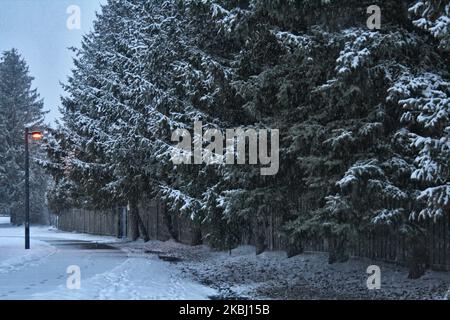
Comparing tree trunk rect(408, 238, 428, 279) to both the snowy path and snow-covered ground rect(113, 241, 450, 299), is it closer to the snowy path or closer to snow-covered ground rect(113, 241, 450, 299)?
snow-covered ground rect(113, 241, 450, 299)

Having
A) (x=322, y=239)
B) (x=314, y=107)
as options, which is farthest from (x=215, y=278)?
(x=314, y=107)

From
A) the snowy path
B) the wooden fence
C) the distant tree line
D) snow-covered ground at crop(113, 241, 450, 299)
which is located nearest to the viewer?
the distant tree line

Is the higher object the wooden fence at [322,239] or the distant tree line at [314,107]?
the distant tree line at [314,107]

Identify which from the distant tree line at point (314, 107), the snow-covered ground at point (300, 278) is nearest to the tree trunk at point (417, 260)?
the distant tree line at point (314, 107)

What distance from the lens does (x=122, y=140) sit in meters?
21.6

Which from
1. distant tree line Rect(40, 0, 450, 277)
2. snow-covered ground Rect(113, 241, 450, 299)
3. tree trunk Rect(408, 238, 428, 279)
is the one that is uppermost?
distant tree line Rect(40, 0, 450, 277)

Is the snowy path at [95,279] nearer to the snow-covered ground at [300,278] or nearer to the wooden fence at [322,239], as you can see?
the snow-covered ground at [300,278]

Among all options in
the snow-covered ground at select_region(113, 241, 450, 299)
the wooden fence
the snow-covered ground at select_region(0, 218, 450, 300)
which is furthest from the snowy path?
the wooden fence

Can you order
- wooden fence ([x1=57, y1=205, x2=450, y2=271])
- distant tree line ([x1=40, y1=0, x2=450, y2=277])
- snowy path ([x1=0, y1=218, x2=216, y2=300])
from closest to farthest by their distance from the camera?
1. distant tree line ([x1=40, y1=0, x2=450, y2=277])
2. snowy path ([x1=0, y1=218, x2=216, y2=300])
3. wooden fence ([x1=57, y1=205, x2=450, y2=271])

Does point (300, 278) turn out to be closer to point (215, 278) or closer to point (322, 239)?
point (322, 239)

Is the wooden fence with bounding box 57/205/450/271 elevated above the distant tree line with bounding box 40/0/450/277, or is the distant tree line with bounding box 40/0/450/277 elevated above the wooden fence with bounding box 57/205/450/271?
the distant tree line with bounding box 40/0/450/277

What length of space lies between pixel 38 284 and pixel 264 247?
7699 mm

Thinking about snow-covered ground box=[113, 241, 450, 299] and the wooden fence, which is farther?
the wooden fence
